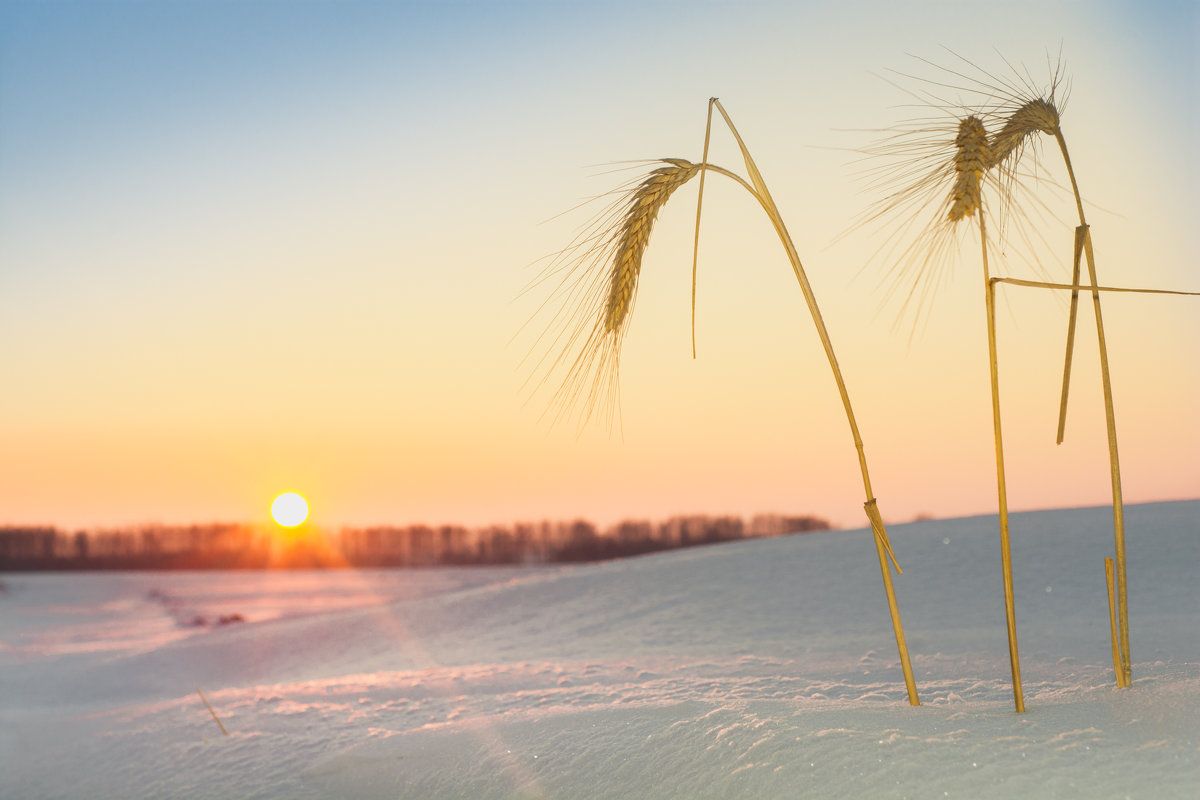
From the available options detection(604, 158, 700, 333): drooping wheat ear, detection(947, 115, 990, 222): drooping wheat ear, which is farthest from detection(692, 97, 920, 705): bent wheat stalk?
detection(947, 115, 990, 222): drooping wheat ear

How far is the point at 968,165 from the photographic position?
2.08m

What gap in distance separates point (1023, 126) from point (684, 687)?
2349 mm

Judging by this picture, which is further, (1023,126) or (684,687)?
(684,687)

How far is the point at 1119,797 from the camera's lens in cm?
165

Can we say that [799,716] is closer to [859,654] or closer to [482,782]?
[482,782]

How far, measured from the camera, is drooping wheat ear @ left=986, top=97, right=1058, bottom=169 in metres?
2.15

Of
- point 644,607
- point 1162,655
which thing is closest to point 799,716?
point 1162,655

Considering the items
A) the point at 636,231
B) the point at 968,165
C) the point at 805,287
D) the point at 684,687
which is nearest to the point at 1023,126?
the point at 968,165

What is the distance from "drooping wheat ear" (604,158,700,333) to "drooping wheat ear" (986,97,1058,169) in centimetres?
74

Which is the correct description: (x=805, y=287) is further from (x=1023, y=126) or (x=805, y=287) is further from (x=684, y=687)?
(x=684, y=687)

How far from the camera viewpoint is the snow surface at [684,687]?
1.99 metres

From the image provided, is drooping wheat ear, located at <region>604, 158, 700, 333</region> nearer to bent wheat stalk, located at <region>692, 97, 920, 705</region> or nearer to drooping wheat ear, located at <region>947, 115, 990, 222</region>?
bent wheat stalk, located at <region>692, 97, 920, 705</region>

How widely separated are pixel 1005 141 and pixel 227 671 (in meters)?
5.78

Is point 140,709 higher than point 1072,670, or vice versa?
point 1072,670
